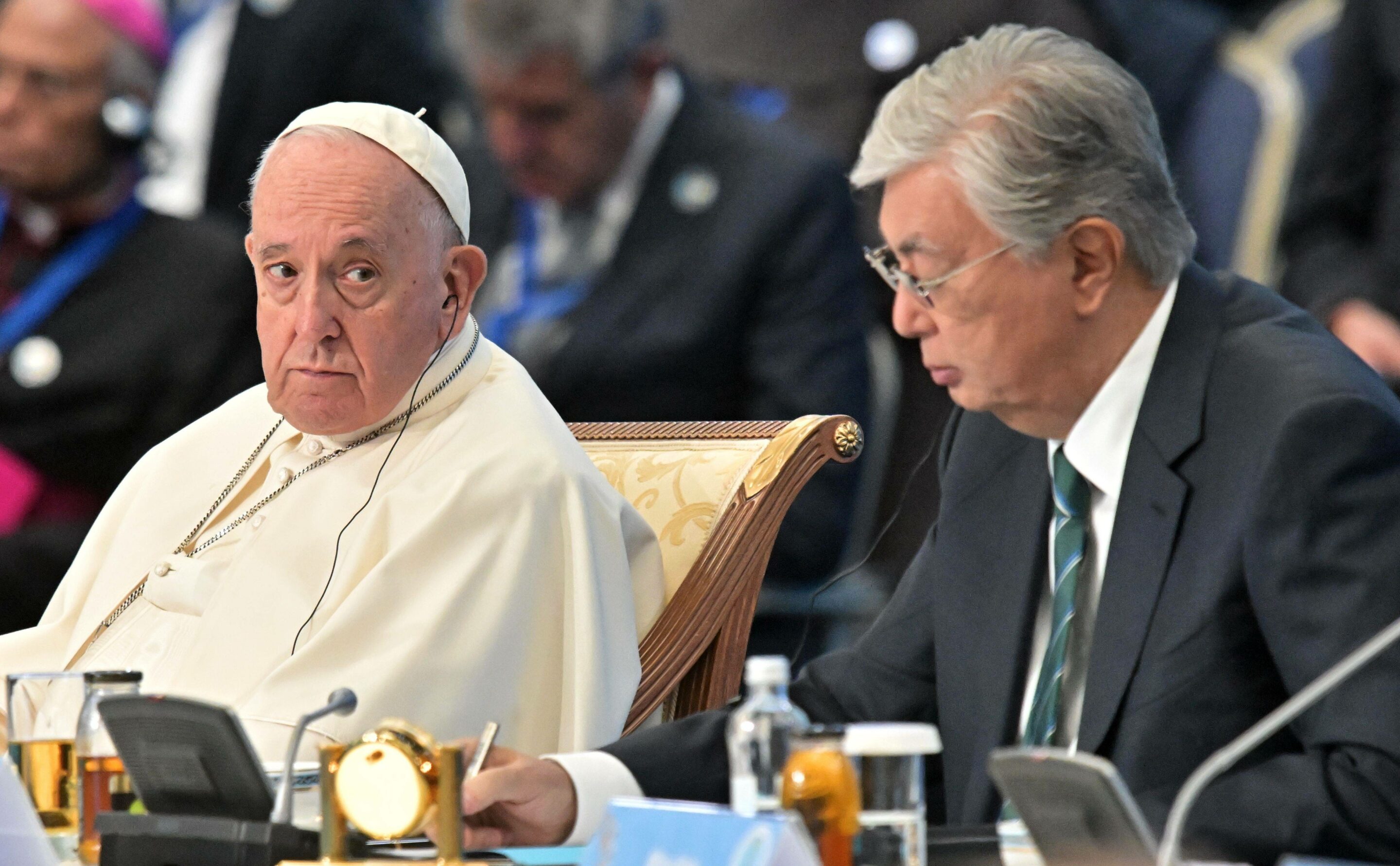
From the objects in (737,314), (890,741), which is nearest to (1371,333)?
(737,314)

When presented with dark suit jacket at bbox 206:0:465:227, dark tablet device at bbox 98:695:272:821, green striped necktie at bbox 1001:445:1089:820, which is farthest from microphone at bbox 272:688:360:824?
dark suit jacket at bbox 206:0:465:227

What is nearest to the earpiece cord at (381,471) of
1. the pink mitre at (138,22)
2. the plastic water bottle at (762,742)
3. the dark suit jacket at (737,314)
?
the plastic water bottle at (762,742)

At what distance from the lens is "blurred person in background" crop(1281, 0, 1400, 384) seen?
4773 millimetres

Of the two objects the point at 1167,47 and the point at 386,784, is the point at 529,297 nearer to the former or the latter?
the point at 1167,47

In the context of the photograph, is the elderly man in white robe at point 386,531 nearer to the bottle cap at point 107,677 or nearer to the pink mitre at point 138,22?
the bottle cap at point 107,677

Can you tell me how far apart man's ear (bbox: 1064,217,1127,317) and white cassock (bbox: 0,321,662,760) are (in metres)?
0.91

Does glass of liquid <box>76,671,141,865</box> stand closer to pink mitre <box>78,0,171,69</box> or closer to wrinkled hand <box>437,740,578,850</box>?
wrinkled hand <box>437,740,578,850</box>

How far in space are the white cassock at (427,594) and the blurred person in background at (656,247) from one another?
2035 millimetres

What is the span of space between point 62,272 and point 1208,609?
4.01 meters

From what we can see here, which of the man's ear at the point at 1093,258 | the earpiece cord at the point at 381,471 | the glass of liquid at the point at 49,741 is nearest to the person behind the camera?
the glass of liquid at the point at 49,741

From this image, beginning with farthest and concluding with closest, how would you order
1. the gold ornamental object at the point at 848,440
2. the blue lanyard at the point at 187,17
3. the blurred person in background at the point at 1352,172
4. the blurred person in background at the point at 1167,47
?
the blue lanyard at the point at 187,17, the blurred person in background at the point at 1167,47, the blurred person in background at the point at 1352,172, the gold ornamental object at the point at 848,440

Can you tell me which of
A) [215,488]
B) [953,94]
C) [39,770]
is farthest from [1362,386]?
[215,488]

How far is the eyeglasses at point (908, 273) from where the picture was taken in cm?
254

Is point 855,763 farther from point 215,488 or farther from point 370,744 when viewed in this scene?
point 215,488
